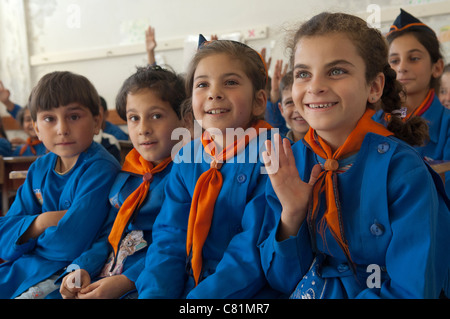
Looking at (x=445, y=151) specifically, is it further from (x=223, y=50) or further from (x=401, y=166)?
(x=223, y=50)

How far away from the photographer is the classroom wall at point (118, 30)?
4020mm

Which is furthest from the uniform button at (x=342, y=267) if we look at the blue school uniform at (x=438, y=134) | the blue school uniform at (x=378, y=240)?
the blue school uniform at (x=438, y=134)

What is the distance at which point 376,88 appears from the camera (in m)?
1.09

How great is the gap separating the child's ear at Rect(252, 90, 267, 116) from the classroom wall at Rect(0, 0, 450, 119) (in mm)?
2467

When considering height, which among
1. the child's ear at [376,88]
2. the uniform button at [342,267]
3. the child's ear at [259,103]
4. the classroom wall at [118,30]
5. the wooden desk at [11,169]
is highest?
the classroom wall at [118,30]

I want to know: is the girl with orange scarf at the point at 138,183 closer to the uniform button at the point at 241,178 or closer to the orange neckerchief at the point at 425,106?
the uniform button at the point at 241,178

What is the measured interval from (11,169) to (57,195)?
102cm

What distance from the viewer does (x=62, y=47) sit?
16.8ft

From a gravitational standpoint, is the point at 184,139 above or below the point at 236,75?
below

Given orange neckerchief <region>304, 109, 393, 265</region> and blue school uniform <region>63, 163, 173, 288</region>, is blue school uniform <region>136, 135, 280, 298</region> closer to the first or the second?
blue school uniform <region>63, 163, 173, 288</region>

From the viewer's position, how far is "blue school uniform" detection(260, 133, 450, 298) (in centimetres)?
86

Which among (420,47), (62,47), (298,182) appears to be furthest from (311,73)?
(62,47)
